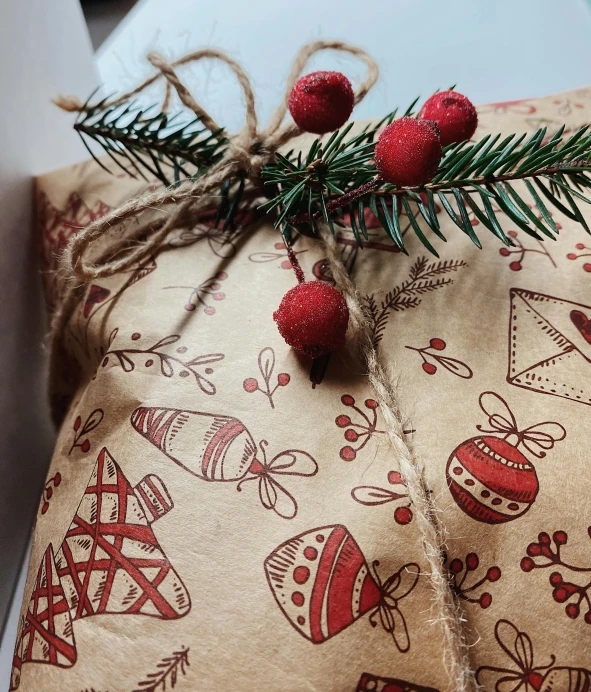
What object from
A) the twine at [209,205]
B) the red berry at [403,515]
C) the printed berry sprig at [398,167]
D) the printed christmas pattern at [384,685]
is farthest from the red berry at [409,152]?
the printed christmas pattern at [384,685]

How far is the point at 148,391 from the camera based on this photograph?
0.43m

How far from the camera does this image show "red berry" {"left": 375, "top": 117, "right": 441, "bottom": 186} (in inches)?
14.0

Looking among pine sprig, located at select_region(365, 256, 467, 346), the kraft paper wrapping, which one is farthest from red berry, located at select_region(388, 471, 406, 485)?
pine sprig, located at select_region(365, 256, 467, 346)

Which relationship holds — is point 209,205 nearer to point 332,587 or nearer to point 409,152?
point 409,152

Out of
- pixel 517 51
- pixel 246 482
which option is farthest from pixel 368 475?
pixel 517 51

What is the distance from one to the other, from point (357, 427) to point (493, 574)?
5.0 inches

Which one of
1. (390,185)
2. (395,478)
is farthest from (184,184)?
(395,478)

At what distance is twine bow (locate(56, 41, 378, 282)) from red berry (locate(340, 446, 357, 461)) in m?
0.23

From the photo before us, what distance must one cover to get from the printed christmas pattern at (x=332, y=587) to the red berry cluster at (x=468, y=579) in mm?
25

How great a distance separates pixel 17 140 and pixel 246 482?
1.40ft

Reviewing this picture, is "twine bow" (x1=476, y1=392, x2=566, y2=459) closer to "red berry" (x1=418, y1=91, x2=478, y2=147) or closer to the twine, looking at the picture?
the twine

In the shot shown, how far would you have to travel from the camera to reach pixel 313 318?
15.1 inches

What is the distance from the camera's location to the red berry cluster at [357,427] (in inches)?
15.5

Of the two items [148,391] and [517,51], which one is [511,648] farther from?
[517,51]
